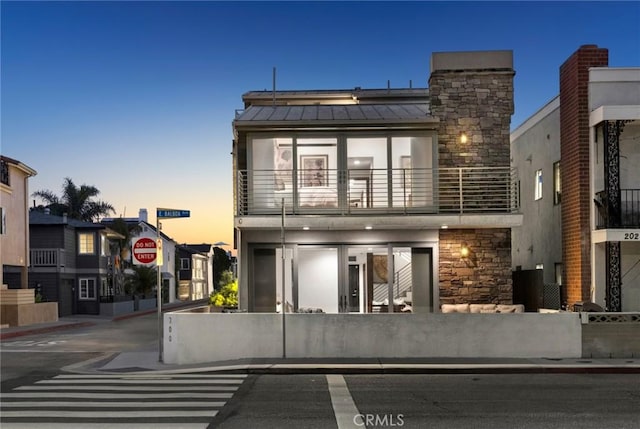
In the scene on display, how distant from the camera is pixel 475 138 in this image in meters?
19.0

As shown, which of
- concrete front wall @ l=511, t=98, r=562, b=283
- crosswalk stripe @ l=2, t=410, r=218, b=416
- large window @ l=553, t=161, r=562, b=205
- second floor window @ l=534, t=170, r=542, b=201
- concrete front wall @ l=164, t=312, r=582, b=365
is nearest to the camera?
crosswalk stripe @ l=2, t=410, r=218, b=416

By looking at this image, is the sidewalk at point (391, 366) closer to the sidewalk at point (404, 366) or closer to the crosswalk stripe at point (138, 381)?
the sidewalk at point (404, 366)

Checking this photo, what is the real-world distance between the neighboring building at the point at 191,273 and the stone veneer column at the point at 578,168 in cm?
6065

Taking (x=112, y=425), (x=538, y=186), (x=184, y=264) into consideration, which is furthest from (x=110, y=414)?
(x=184, y=264)

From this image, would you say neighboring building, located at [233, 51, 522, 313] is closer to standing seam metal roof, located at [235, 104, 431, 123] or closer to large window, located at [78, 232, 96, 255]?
standing seam metal roof, located at [235, 104, 431, 123]

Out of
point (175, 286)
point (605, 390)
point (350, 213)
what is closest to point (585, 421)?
point (605, 390)

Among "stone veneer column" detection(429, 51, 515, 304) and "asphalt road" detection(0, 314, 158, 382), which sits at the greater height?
"stone veneer column" detection(429, 51, 515, 304)

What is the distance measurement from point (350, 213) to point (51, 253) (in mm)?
30858

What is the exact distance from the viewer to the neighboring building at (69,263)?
42.7 meters

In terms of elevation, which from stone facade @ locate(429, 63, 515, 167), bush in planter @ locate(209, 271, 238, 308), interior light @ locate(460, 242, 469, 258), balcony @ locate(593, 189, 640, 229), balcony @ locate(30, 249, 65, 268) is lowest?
bush in planter @ locate(209, 271, 238, 308)

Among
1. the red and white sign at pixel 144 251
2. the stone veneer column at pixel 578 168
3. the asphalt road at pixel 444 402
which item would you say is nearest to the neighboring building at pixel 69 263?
the red and white sign at pixel 144 251

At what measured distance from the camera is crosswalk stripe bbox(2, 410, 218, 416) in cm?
957

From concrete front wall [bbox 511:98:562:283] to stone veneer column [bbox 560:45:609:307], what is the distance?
145cm

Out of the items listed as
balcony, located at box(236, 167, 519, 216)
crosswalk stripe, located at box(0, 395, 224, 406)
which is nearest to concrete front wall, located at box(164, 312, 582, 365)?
balcony, located at box(236, 167, 519, 216)
